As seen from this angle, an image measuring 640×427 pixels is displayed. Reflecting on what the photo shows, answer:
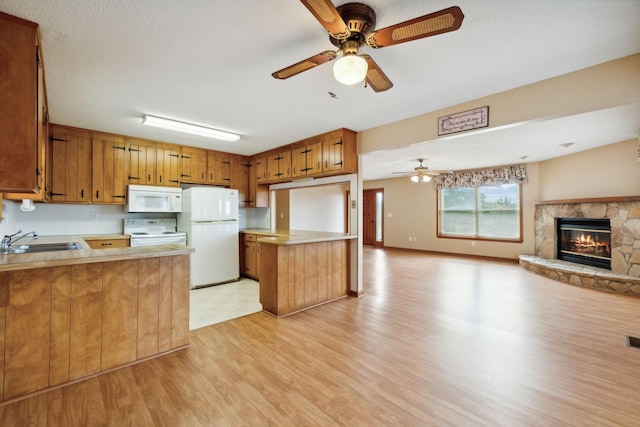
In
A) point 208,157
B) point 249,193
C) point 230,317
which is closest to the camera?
point 230,317

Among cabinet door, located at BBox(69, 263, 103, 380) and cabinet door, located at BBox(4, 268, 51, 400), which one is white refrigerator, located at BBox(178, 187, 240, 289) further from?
cabinet door, located at BBox(4, 268, 51, 400)

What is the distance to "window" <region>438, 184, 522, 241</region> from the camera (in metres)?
6.77

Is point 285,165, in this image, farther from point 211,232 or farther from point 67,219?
A: point 67,219

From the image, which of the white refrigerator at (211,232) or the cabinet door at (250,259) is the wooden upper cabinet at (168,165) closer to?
the white refrigerator at (211,232)

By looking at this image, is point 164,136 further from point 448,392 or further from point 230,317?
point 448,392

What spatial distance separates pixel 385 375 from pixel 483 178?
6.50 meters

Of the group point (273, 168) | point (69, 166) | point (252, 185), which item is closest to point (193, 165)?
point (252, 185)

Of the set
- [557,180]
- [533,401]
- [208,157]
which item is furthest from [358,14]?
[557,180]

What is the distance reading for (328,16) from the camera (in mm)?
1354

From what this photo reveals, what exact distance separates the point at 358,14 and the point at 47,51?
224 centimetres

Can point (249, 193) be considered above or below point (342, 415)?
above

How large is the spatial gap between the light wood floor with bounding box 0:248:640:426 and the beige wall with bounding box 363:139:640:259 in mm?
2477

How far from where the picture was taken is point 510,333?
282 cm

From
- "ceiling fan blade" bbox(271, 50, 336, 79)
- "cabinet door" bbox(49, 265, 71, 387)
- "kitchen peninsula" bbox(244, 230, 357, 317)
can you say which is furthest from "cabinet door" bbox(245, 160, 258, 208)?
"ceiling fan blade" bbox(271, 50, 336, 79)
